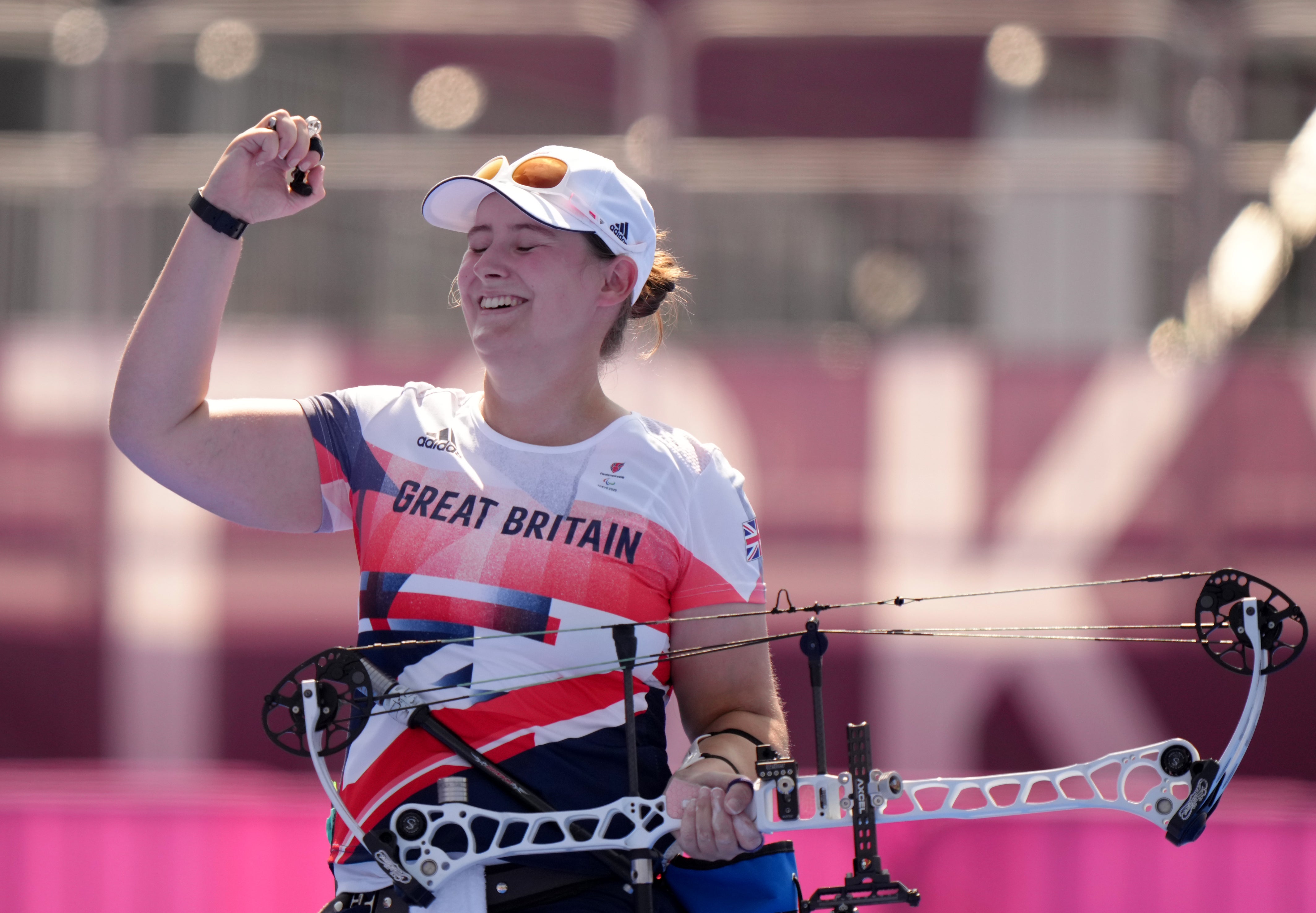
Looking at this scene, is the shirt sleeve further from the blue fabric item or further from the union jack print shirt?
the blue fabric item

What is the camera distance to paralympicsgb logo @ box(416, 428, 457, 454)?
2377mm

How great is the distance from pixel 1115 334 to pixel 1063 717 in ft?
7.31

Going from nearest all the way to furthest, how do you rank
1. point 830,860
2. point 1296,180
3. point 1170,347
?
point 830,860 → point 1170,347 → point 1296,180

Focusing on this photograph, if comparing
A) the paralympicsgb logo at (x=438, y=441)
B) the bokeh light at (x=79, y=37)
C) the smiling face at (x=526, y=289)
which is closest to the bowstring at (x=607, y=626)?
the paralympicsgb logo at (x=438, y=441)

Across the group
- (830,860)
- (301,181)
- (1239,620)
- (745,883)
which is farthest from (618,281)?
(830,860)

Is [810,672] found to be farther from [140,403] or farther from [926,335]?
[926,335]

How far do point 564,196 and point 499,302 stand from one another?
227 millimetres

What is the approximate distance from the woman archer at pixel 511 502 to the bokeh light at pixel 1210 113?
637 cm

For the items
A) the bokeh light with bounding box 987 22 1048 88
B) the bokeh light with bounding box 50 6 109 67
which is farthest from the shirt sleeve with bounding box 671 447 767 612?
the bokeh light with bounding box 50 6 109 67

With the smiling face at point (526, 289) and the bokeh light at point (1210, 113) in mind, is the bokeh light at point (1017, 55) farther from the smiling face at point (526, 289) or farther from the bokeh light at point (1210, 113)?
the smiling face at point (526, 289)

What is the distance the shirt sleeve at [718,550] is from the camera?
7.72 feet

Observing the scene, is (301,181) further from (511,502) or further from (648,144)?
(648,144)

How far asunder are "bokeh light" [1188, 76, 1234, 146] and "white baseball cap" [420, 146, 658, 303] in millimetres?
6357

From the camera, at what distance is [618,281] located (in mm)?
2518
